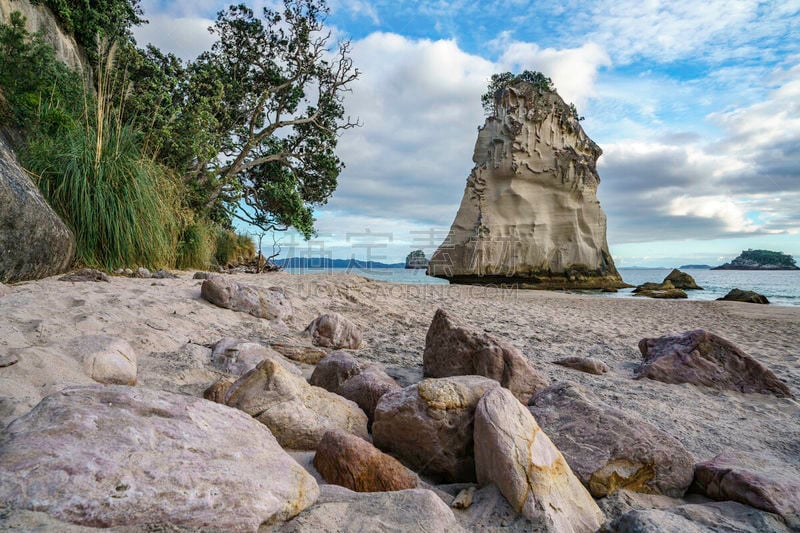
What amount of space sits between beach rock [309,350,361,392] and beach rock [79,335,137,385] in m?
0.98

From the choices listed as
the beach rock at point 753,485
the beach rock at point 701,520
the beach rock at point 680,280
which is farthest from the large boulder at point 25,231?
the beach rock at point 680,280

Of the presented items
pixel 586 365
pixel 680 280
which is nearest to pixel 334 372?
pixel 586 365

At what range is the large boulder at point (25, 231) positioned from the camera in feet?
11.5

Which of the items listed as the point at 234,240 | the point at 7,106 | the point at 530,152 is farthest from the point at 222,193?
the point at 530,152

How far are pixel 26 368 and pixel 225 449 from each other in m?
1.25

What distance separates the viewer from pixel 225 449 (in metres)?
1.23

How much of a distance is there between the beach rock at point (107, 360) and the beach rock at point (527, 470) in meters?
1.69

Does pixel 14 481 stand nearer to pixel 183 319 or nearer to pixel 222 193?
pixel 183 319

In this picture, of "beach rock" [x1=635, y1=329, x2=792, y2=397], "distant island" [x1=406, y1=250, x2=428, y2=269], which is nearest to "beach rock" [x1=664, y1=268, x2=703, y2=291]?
"distant island" [x1=406, y1=250, x2=428, y2=269]

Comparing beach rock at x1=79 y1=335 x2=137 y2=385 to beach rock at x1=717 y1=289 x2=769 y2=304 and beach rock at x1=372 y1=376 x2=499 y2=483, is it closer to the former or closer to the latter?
beach rock at x1=372 y1=376 x2=499 y2=483

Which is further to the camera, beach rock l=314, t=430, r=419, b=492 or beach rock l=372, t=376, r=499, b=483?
beach rock l=372, t=376, r=499, b=483

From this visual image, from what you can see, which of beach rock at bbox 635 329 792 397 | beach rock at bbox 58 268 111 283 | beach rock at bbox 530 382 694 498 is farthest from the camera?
beach rock at bbox 58 268 111 283

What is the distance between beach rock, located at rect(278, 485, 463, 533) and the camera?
1.12m

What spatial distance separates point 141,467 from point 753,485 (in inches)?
79.4
